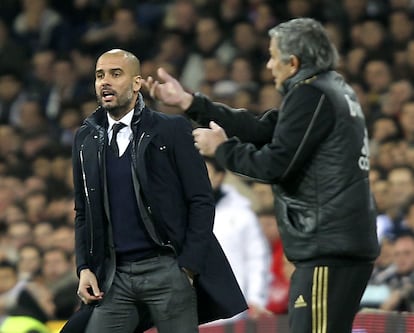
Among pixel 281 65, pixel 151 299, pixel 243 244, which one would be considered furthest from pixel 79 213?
pixel 243 244

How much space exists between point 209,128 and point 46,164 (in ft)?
20.4

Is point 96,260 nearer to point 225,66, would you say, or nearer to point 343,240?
point 343,240

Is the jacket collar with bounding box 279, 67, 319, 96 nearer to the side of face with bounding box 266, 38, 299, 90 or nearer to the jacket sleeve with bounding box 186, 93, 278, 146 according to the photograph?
the side of face with bounding box 266, 38, 299, 90

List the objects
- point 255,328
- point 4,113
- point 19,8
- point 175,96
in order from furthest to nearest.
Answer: point 19,8 < point 4,113 < point 255,328 < point 175,96

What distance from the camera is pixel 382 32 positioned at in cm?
1038

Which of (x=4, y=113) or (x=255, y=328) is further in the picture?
(x=4, y=113)

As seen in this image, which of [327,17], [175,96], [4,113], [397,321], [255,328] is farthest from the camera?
[4,113]

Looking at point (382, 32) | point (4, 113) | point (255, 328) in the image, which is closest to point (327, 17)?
point (382, 32)

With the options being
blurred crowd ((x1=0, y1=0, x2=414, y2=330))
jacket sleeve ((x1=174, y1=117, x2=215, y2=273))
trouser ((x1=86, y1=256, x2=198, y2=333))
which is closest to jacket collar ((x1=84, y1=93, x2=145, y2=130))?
jacket sleeve ((x1=174, y1=117, x2=215, y2=273))

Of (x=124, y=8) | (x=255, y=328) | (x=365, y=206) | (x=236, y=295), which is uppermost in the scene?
(x=124, y=8)

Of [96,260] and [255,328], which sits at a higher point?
[96,260]

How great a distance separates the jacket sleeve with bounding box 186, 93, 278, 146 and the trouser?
1.88 ft

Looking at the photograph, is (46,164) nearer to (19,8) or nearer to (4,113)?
(4,113)

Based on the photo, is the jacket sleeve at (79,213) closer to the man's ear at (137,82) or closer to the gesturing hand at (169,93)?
the man's ear at (137,82)
